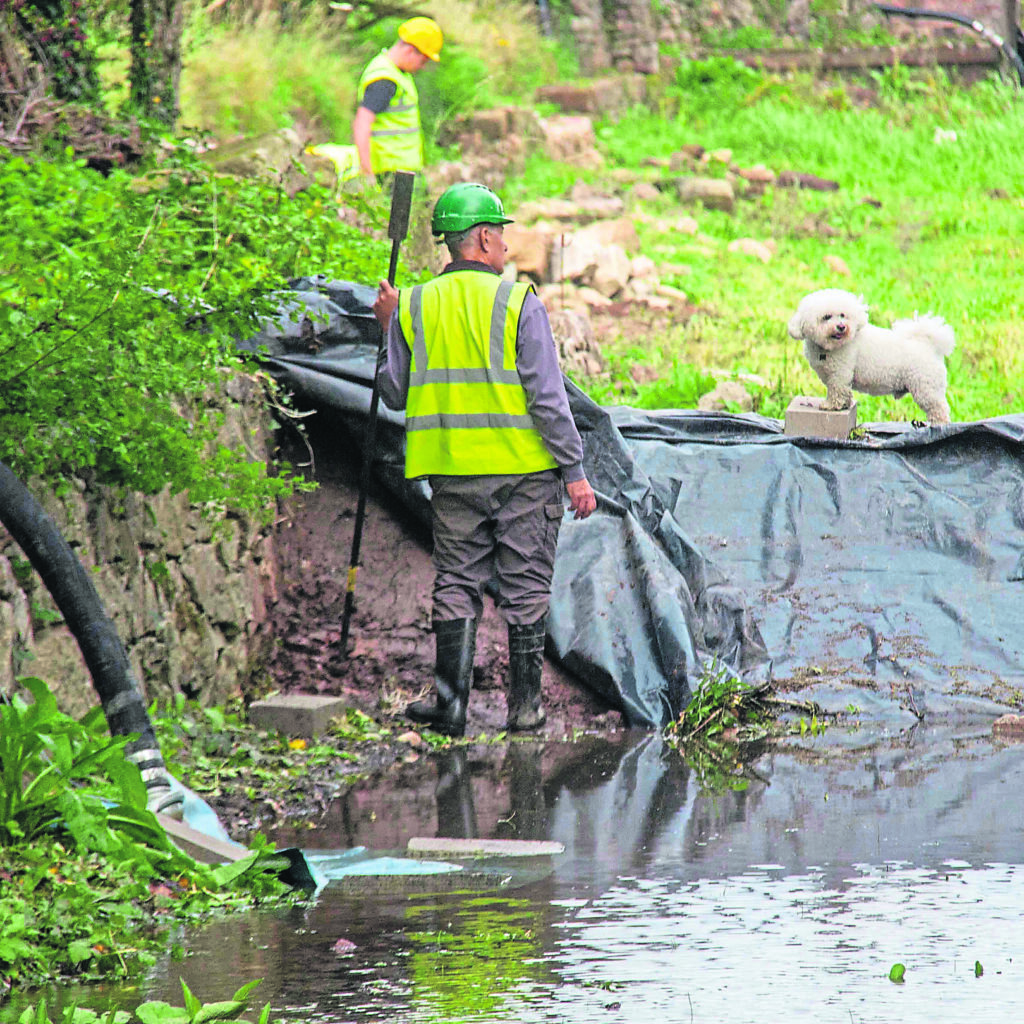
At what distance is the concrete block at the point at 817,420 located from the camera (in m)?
8.11

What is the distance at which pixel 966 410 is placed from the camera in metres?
10.8

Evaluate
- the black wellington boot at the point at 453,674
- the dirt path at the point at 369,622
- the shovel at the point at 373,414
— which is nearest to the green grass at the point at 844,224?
the dirt path at the point at 369,622

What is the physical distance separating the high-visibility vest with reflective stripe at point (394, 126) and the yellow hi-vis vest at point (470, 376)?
248 inches

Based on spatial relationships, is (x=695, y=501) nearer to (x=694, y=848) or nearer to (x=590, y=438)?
(x=590, y=438)

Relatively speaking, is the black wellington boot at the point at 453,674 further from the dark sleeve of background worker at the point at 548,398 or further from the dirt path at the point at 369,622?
the dark sleeve of background worker at the point at 548,398

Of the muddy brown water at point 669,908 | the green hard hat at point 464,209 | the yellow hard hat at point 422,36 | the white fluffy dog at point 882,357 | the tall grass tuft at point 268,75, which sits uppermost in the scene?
the tall grass tuft at point 268,75

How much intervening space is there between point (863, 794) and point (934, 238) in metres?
11.5

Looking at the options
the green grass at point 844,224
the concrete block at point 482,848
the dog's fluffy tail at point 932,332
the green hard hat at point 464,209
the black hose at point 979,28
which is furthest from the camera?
the black hose at point 979,28

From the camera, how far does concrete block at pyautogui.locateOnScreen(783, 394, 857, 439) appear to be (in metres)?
8.11

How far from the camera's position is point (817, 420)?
322 inches

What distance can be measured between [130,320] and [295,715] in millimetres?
2118

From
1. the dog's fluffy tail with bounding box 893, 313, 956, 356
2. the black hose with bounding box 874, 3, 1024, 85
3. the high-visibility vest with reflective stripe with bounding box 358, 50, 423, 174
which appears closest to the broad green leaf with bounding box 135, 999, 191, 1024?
the dog's fluffy tail with bounding box 893, 313, 956, 356

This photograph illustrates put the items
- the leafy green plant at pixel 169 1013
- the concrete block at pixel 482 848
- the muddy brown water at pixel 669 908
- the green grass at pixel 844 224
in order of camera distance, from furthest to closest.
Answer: the green grass at pixel 844 224 < the concrete block at pixel 482 848 < the muddy brown water at pixel 669 908 < the leafy green plant at pixel 169 1013

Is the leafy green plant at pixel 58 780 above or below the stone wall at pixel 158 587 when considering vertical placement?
below
